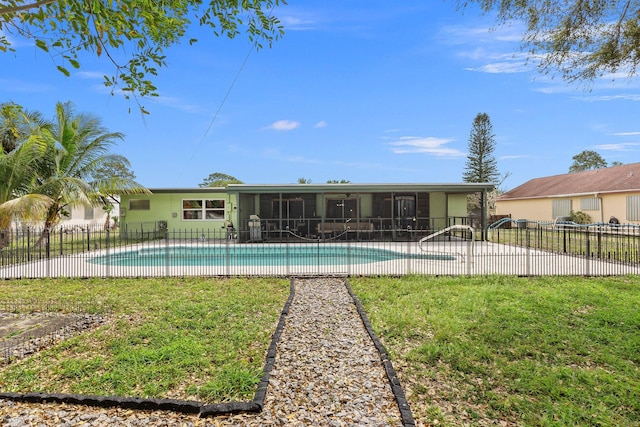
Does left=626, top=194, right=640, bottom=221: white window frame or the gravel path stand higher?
left=626, top=194, right=640, bottom=221: white window frame

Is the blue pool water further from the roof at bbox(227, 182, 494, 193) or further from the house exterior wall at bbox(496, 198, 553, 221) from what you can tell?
the house exterior wall at bbox(496, 198, 553, 221)

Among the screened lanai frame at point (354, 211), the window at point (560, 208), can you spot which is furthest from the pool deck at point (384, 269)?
the window at point (560, 208)

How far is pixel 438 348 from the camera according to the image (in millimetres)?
4297

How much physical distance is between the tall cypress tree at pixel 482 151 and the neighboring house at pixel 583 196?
371 cm

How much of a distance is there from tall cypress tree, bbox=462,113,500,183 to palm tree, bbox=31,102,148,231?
105 ft

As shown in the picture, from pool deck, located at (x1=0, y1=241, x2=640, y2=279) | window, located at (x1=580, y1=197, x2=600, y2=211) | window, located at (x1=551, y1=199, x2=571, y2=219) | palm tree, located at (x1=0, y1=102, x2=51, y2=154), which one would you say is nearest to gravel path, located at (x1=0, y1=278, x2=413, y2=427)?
pool deck, located at (x1=0, y1=241, x2=640, y2=279)

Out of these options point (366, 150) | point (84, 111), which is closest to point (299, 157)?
point (366, 150)

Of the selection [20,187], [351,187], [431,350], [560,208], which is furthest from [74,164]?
[560,208]

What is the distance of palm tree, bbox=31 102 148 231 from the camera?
1468 cm

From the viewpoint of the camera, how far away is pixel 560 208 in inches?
1070

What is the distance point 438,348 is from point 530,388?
1.01 metres

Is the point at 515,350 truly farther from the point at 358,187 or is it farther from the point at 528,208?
the point at 528,208

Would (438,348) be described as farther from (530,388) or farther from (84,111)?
(84,111)

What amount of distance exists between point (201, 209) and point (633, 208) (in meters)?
24.7
